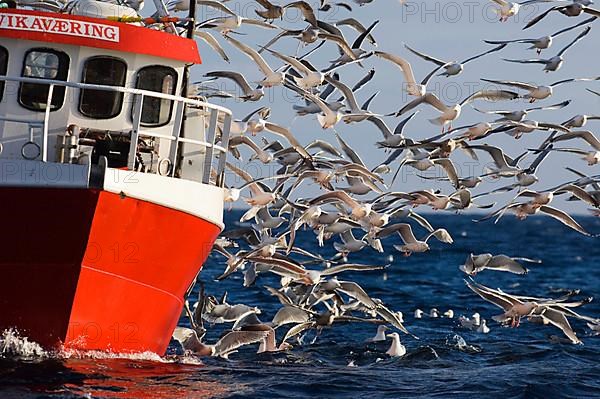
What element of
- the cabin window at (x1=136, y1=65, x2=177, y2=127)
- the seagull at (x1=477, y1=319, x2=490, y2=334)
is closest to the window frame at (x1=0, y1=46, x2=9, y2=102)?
the cabin window at (x1=136, y1=65, x2=177, y2=127)

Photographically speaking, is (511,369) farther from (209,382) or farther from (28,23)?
(28,23)

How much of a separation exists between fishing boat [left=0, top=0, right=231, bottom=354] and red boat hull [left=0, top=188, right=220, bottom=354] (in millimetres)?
14

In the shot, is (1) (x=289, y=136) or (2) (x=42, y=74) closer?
(2) (x=42, y=74)

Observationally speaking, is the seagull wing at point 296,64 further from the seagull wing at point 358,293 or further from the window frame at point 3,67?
the window frame at point 3,67

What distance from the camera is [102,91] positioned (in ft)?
52.8

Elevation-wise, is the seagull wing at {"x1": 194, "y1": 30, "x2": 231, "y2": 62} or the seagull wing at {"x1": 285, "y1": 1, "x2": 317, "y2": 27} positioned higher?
the seagull wing at {"x1": 285, "y1": 1, "x2": 317, "y2": 27}

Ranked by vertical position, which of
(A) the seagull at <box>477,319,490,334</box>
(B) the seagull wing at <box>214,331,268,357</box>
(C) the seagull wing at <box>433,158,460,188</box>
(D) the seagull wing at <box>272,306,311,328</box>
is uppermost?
(C) the seagull wing at <box>433,158,460,188</box>

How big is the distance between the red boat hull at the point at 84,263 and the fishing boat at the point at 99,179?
0.04 feet

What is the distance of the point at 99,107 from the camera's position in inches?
632

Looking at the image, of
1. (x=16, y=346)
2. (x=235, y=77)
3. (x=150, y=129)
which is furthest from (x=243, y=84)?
(x=16, y=346)

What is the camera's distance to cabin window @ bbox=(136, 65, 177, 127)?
1642 centimetres

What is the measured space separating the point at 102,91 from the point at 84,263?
7.78 ft

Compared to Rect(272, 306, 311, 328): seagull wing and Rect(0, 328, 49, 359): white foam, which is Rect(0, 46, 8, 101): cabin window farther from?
Rect(272, 306, 311, 328): seagull wing

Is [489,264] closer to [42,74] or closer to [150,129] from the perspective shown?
[150,129]
